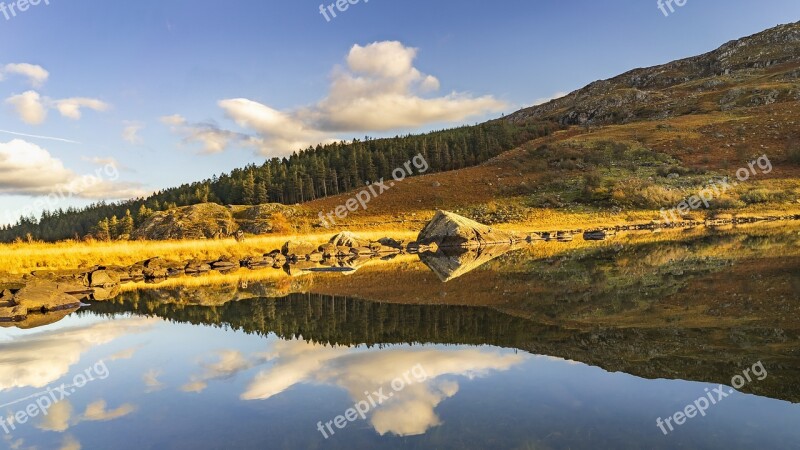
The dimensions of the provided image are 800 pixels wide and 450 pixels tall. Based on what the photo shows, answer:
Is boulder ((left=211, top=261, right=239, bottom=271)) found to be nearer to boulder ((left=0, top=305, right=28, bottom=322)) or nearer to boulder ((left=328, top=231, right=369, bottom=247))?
boulder ((left=328, top=231, right=369, bottom=247))

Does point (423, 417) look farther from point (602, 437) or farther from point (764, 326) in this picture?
point (764, 326)

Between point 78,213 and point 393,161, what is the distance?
143m

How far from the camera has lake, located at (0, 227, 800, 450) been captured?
21.0 ft

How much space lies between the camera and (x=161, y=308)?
55.7 ft

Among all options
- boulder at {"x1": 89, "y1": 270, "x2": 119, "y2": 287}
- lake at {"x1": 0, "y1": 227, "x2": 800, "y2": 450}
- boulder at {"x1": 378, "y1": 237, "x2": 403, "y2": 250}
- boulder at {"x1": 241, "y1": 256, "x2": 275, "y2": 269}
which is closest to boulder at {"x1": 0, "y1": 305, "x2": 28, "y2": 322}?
lake at {"x1": 0, "y1": 227, "x2": 800, "y2": 450}

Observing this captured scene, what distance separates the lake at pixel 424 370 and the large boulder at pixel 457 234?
90.8 ft

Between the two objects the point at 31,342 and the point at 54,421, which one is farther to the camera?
the point at 31,342

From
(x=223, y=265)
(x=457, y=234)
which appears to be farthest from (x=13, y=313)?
(x=457, y=234)

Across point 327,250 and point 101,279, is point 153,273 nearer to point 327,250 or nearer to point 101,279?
point 101,279

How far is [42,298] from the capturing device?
17.8m

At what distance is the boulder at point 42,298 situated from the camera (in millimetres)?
17312

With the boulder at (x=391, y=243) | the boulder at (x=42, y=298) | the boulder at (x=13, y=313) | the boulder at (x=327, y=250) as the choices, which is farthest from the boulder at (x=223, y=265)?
the boulder at (x=391, y=243)

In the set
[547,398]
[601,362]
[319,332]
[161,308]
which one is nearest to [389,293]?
[319,332]

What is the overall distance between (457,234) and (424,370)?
37026mm
